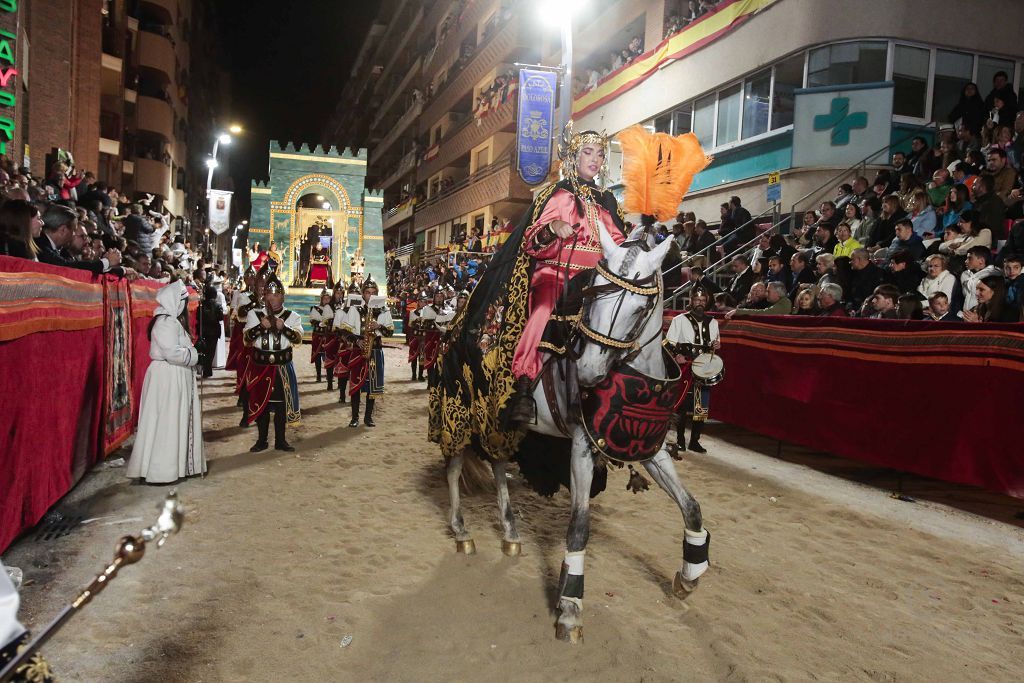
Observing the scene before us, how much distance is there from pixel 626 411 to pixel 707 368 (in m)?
5.20

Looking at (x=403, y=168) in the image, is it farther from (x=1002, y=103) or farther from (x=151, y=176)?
(x=1002, y=103)

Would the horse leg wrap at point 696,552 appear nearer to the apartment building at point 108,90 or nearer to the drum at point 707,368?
the drum at point 707,368

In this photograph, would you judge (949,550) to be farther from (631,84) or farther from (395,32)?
(395,32)

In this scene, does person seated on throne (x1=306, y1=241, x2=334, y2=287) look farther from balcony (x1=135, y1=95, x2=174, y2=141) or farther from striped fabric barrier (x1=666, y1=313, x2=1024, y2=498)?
striped fabric barrier (x1=666, y1=313, x2=1024, y2=498)

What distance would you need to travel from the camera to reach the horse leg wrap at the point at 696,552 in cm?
393

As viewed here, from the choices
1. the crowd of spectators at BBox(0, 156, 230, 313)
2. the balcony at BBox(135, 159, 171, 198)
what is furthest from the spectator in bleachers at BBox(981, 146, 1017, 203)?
the balcony at BBox(135, 159, 171, 198)

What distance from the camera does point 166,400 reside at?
20.5ft

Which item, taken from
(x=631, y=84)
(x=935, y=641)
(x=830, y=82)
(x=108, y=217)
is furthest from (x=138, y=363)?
(x=631, y=84)

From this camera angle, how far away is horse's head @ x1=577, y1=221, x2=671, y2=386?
3.44 metres

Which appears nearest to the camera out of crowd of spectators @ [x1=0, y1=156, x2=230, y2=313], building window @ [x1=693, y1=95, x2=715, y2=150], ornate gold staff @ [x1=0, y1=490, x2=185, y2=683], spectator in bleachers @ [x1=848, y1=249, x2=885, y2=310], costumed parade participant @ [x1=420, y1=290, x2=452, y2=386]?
ornate gold staff @ [x1=0, y1=490, x2=185, y2=683]

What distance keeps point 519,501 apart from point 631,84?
727 inches

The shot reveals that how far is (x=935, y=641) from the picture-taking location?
3.72 meters

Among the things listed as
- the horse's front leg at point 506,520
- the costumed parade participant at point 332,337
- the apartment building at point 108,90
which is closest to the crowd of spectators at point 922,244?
the horse's front leg at point 506,520

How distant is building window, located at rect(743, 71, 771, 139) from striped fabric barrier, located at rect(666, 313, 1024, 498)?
29.3 feet
